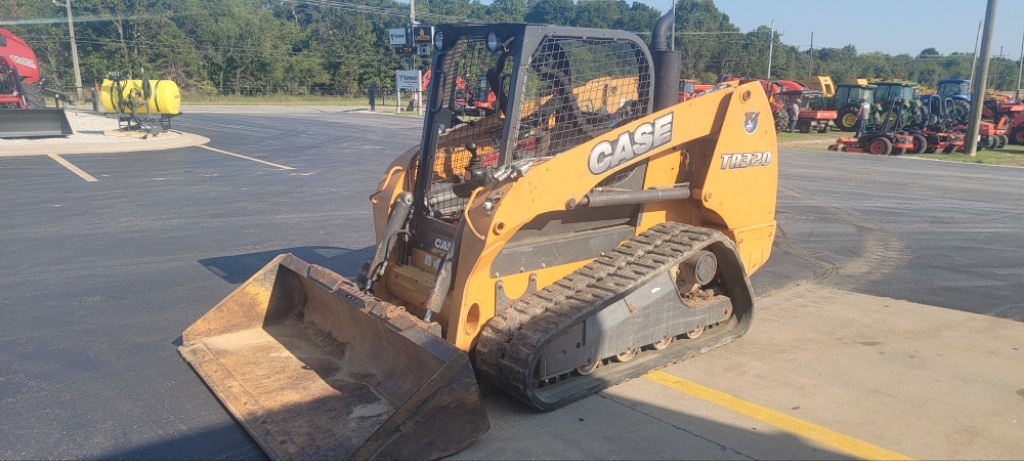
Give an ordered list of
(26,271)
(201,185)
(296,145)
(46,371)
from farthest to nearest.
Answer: (296,145), (201,185), (26,271), (46,371)

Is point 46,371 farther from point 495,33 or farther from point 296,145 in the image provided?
point 296,145

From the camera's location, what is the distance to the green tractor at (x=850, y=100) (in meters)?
32.6

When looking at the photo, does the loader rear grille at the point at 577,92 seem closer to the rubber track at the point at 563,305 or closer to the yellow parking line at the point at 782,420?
the rubber track at the point at 563,305

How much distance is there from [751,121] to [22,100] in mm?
24913

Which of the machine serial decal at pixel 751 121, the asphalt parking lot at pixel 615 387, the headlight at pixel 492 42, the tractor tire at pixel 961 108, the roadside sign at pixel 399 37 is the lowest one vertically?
the asphalt parking lot at pixel 615 387

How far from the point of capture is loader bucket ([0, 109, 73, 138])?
20266 mm

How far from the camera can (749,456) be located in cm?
370

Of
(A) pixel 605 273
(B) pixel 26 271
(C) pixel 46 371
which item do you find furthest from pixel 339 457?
(B) pixel 26 271

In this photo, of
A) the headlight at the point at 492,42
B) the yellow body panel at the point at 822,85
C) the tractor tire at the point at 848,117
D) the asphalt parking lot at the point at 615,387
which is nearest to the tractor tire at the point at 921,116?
→ the tractor tire at the point at 848,117

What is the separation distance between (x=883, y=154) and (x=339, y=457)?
891 inches

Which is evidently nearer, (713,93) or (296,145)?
(713,93)

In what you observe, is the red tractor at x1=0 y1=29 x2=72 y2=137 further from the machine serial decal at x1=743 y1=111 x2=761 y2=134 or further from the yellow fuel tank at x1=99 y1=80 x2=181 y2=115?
the machine serial decal at x1=743 y1=111 x2=761 y2=134

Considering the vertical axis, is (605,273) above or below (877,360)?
above

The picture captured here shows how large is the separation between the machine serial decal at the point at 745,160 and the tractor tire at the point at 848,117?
30.9m
